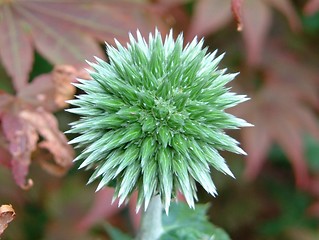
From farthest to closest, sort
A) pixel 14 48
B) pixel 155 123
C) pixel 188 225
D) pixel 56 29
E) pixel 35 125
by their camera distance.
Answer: pixel 56 29 < pixel 14 48 < pixel 35 125 < pixel 188 225 < pixel 155 123

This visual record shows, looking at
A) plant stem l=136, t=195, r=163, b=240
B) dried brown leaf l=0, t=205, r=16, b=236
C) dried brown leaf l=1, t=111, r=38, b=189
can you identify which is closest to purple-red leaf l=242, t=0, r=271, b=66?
dried brown leaf l=1, t=111, r=38, b=189

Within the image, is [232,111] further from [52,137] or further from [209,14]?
[52,137]

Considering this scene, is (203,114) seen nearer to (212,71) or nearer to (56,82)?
(212,71)

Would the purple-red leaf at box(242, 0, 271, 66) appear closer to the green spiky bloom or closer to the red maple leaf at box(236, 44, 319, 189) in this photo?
the red maple leaf at box(236, 44, 319, 189)

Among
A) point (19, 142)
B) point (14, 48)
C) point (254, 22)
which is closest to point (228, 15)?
point (254, 22)

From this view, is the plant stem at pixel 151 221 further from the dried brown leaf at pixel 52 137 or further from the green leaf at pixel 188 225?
the dried brown leaf at pixel 52 137
